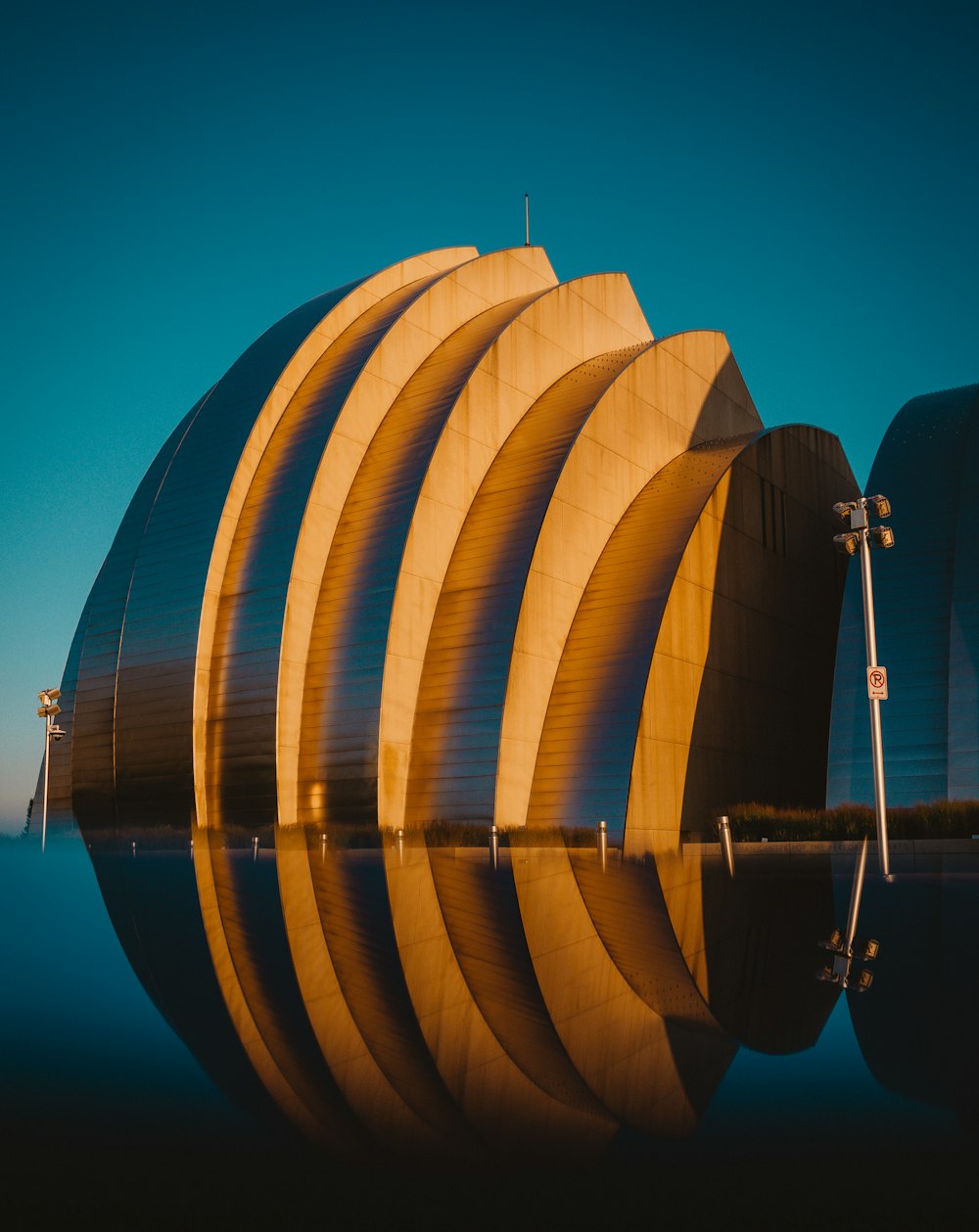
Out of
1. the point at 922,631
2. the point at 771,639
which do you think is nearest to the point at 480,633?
the point at 771,639

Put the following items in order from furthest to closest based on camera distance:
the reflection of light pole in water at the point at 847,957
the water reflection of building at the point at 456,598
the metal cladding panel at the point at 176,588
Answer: the metal cladding panel at the point at 176,588 → the water reflection of building at the point at 456,598 → the reflection of light pole in water at the point at 847,957

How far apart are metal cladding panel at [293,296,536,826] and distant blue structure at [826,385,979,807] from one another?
492 inches

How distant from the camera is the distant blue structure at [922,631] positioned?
27.9m

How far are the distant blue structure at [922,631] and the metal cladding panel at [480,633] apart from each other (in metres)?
9.15

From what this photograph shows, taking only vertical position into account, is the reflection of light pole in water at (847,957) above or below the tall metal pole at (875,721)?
below

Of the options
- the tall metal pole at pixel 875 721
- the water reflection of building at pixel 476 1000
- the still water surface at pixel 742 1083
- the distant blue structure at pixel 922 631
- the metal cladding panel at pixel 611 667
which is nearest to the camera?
Result: the still water surface at pixel 742 1083

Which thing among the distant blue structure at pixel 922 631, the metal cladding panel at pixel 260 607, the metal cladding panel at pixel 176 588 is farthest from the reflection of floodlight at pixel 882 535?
the metal cladding panel at pixel 176 588

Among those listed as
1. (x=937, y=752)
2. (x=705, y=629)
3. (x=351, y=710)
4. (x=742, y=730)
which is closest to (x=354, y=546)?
(x=351, y=710)

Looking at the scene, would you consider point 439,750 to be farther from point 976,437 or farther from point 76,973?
point 76,973

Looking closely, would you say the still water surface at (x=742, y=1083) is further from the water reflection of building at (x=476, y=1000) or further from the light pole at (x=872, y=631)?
the light pole at (x=872, y=631)

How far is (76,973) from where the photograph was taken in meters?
8.21

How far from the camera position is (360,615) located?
30.2 metres

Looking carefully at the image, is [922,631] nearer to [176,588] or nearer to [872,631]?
[872,631]

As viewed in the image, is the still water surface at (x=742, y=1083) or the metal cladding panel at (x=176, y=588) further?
the metal cladding panel at (x=176, y=588)
